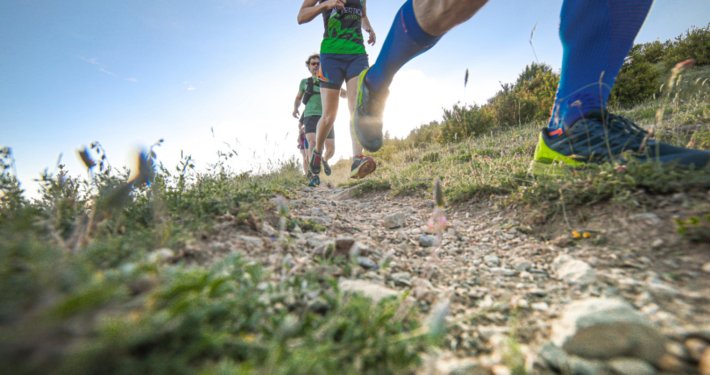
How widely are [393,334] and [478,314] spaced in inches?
14.7

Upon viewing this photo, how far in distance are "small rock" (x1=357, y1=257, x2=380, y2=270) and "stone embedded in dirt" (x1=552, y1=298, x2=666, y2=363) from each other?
80 cm

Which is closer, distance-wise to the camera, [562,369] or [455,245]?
[562,369]

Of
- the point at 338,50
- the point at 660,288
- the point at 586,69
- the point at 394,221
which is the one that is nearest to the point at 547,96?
the point at 338,50

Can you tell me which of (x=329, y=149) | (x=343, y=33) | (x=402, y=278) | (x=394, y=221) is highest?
(x=343, y=33)

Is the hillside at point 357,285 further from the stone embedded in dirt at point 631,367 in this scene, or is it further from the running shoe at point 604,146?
the running shoe at point 604,146

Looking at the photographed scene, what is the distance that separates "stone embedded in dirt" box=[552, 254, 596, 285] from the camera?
1.26 m

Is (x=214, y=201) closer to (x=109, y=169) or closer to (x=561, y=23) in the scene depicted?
(x=109, y=169)

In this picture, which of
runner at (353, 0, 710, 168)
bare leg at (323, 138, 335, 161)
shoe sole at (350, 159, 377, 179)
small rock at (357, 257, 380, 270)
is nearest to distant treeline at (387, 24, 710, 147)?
bare leg at (323, 138, 335, 161)

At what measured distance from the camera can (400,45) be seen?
261 cm

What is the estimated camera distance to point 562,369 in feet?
2.55

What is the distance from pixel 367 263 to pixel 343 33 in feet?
13.3

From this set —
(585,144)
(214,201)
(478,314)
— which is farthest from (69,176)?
(585,144)

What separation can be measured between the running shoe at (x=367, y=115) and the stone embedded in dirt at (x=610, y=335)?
2.58m

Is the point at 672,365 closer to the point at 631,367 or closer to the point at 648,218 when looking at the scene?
the point at 631,367
